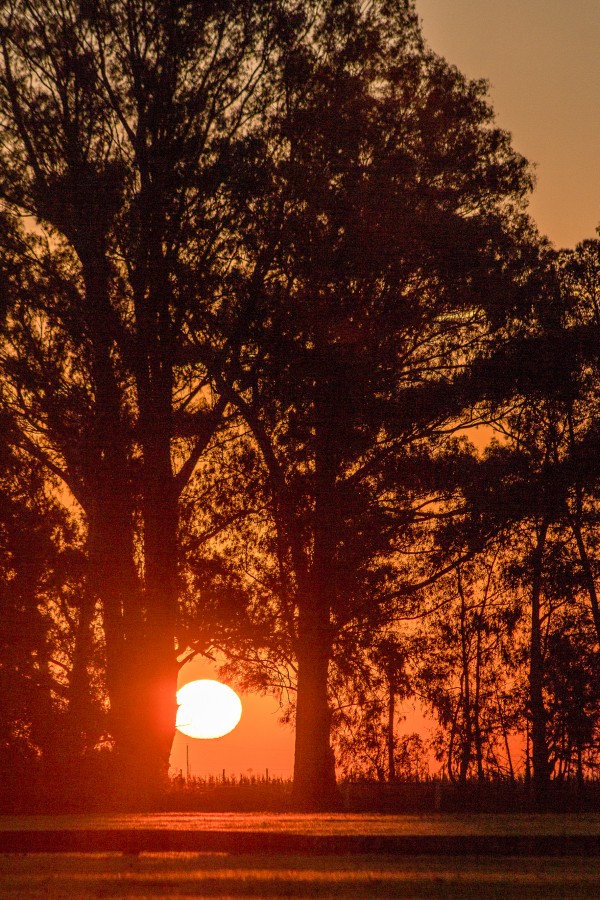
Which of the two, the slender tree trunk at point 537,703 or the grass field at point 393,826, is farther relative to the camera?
the slender tree trunk at point 537,703

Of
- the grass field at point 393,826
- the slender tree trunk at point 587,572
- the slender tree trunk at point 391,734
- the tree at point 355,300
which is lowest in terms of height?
the grass field at point 393,826

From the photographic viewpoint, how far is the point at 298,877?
12.9 feet

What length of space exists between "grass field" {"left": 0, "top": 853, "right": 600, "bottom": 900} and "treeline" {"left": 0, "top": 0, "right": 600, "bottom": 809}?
12347 millimetres

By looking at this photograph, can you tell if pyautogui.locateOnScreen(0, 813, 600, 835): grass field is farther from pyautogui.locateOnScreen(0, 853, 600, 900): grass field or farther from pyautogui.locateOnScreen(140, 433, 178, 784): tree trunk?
pyautogui.locateOnScreen(140, 433, 178, 784): tree trunk

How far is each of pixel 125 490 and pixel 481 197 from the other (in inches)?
329

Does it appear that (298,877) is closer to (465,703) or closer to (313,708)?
(313,708)

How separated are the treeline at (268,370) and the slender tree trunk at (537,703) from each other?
0.79 m

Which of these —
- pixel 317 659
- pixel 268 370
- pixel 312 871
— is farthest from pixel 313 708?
pixel 312 871

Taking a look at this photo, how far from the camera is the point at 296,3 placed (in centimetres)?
1881

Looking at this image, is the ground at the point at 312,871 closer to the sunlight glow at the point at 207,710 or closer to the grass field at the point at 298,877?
the grass field at the point at 298,877

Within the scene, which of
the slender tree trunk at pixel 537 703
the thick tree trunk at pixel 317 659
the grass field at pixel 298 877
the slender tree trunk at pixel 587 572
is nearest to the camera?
the grass field at pixel 298 877

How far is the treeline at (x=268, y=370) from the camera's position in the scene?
17.5 meters

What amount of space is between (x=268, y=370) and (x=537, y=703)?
11489 mm

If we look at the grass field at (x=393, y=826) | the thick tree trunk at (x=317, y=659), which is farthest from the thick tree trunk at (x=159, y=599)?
the grass field at (x=393, y=826)
